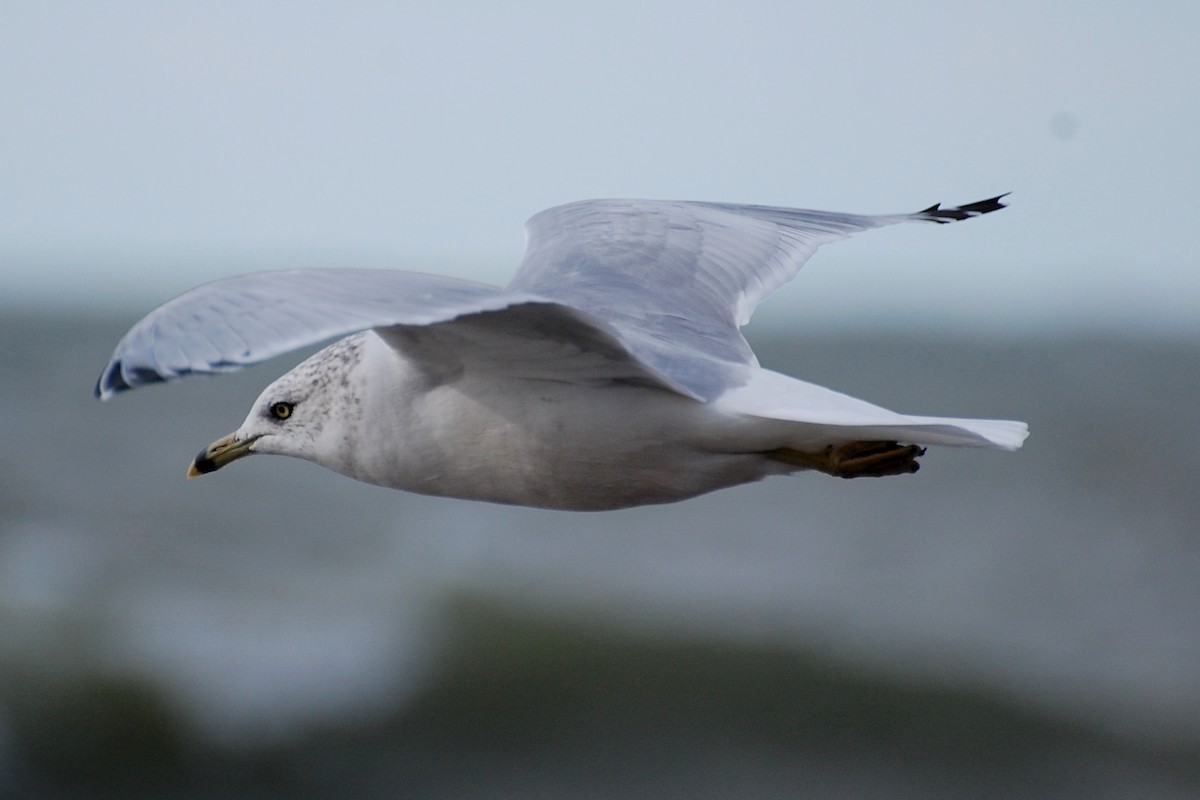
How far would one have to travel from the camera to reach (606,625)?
14.9 metres

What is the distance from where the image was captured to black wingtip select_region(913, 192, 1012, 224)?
368cm

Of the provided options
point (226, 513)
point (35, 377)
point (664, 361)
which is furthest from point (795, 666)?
point (35, 377)

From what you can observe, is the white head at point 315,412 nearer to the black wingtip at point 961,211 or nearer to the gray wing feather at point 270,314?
the gray wing feather at point 270,314

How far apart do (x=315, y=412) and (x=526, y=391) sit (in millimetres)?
470

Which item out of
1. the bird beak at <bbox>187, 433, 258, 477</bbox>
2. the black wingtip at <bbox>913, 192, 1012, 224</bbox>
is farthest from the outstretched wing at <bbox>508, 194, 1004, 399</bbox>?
the bird beak at <bbox>187, 433, 258, 477</bbox>

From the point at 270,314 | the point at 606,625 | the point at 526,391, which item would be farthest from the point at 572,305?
the point at 606,625

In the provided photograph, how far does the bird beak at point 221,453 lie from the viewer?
3.04 metres

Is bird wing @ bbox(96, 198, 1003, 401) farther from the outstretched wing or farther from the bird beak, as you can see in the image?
the bird beak

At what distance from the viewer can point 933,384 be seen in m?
21.0

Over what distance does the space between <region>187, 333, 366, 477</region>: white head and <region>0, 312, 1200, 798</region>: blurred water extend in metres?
9.62

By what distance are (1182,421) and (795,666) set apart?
7975mm

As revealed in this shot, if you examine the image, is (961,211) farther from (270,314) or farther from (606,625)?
(606,625)

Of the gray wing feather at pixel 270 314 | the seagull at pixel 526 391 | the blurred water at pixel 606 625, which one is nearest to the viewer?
the gray wing feather at pixel 270 314

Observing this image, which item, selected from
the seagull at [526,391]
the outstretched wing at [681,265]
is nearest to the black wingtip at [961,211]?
the outstretched wing at [681,265]
